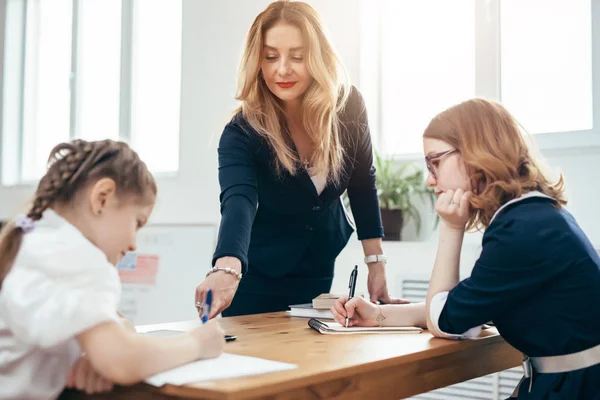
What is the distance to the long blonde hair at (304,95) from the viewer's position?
6.33ft

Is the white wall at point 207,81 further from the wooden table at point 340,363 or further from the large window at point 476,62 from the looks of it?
the wooden table at point 340,363

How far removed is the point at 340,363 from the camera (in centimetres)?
112

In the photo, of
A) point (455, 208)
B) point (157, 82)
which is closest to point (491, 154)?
point (455, 208)

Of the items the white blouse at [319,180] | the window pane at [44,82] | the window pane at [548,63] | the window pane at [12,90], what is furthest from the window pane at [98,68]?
the white blouse at [319,180]

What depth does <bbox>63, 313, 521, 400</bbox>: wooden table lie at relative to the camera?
941 mm

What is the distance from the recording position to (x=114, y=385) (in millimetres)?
1016

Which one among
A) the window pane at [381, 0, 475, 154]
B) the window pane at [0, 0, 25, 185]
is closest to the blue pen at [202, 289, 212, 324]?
the window pane at [381, 0, 475, 154]

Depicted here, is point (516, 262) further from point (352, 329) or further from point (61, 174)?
point (61, 174)

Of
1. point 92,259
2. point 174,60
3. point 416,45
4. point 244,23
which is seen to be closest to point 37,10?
point 174,60

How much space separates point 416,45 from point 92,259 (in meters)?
2.77

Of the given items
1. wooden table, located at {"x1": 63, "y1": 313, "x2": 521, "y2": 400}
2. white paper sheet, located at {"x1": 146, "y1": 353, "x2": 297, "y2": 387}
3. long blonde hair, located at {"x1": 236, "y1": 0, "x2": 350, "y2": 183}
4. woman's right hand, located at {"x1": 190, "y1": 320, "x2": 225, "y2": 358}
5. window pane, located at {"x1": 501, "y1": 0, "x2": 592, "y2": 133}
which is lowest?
wooden table, located at {"x1": 63, "y1": 313, "x2": 521, "y2": 400}

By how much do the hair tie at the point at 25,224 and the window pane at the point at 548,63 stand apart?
2.33 m

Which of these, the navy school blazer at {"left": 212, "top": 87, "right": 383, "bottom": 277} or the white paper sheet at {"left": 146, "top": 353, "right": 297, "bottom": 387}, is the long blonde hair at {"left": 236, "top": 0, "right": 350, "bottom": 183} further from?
the white paper sheet at {"left": 146, "top": 353, "right": 297, "bottom": 387}

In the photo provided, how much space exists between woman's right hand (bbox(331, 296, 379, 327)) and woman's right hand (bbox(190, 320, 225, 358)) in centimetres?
54
